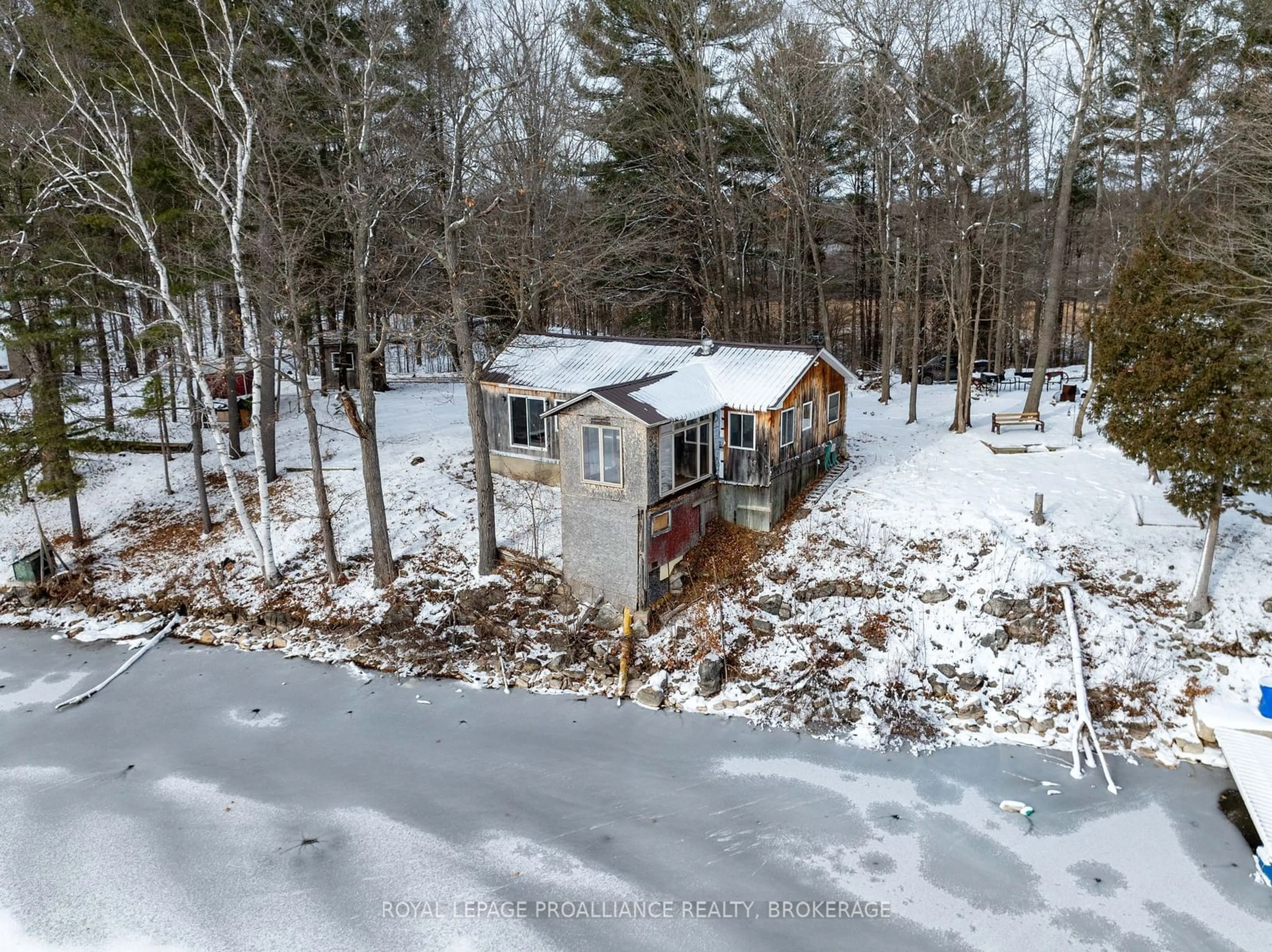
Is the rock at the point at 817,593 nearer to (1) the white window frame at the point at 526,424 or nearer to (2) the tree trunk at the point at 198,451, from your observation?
(1) the white window frame at the point at 526,424

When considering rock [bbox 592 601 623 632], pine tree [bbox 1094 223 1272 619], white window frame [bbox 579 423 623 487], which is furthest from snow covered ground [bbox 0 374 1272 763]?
white window frame [bbox 579 423 623 487]

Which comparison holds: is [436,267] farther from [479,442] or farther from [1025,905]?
[1025,905]

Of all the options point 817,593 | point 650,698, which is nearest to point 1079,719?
point 817,593

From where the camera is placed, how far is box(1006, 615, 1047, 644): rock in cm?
1050

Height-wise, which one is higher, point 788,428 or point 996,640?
point 788,428

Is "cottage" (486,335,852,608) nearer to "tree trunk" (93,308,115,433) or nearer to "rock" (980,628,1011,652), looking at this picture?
"rock" (980,628,1011,652)

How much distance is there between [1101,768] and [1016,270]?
82.0ft

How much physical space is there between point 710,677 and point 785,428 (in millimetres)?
5227

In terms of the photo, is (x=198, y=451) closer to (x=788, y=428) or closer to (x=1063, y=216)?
(x=788, y=428)

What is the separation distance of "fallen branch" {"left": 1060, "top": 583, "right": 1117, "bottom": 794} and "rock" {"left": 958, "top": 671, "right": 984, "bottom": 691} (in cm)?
112

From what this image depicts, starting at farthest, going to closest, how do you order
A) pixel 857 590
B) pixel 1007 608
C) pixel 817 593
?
1. pixel 817 593
2. pixel 857 590
3. pixel 1007 608

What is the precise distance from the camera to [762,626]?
11.4 meters

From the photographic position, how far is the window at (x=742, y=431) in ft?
43.7

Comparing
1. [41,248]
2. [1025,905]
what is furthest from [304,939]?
[41,248]
